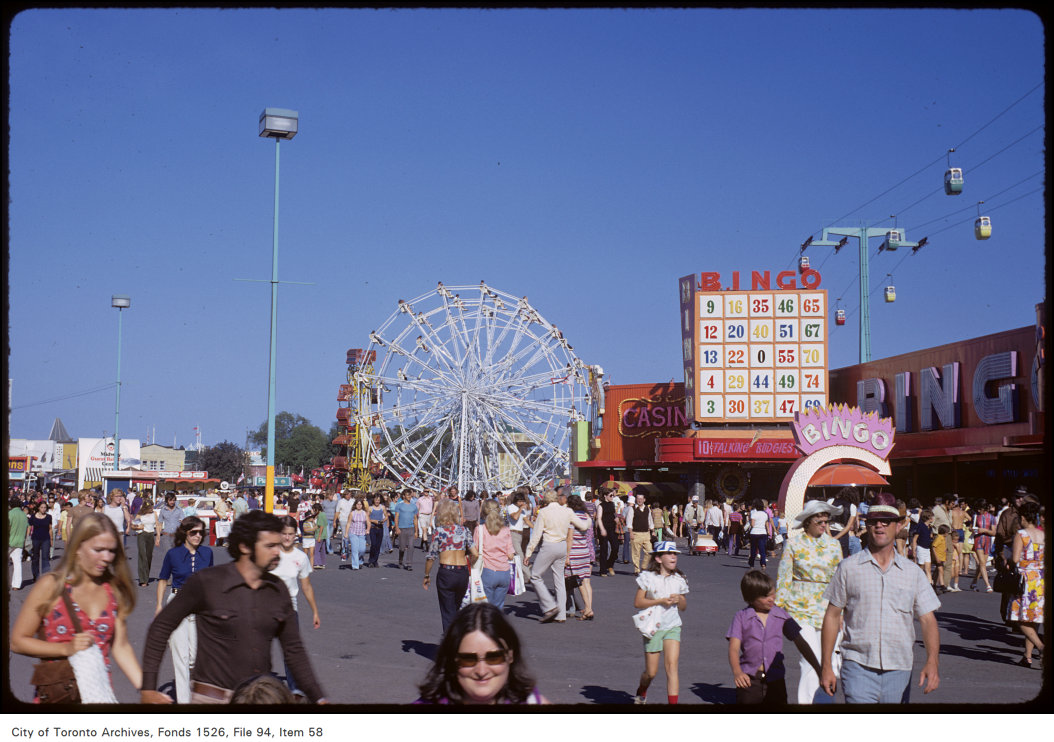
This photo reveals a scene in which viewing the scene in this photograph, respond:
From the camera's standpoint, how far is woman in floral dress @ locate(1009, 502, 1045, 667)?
10.3 m

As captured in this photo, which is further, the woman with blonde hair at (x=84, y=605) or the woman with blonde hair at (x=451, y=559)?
the woman with blonde hair at (x=451, y=559)

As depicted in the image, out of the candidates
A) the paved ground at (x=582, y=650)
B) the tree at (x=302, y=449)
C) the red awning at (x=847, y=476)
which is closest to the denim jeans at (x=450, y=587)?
the paved ground at (x=582, y=650)

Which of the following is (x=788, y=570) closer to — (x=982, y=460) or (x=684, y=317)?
(x=982, y=460)

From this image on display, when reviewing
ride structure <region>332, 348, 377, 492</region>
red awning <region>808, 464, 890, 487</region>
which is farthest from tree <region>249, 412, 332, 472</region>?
red awning <region>808, 464, 890, 487</region>

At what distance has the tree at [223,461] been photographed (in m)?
115

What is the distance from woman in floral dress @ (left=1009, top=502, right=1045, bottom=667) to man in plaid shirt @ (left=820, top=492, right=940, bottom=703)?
5108mm

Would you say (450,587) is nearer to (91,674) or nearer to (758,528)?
(91,674)

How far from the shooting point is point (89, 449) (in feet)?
228

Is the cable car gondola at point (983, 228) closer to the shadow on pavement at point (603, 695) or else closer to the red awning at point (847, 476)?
the red awning at point (847, 476)

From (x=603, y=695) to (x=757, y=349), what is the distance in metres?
36.3

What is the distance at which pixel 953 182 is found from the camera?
35.3 meters

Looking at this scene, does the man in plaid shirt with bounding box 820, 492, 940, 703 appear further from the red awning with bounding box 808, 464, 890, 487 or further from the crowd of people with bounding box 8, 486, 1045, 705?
the red awning with bounding box 808, 464, 890, 487

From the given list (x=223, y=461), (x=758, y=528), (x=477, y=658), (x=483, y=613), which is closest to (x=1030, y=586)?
(x=483, y=613)

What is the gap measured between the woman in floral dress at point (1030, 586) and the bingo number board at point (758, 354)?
33.1m
